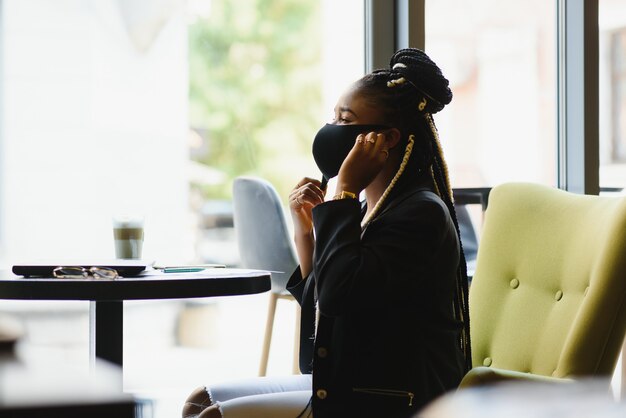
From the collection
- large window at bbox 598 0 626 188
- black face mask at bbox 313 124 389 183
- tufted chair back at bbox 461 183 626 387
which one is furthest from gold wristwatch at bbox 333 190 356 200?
large window at bbox 598 0 626 188

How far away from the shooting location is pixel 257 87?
320 centimetres

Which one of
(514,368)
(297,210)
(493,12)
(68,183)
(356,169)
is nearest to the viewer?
(356,169)

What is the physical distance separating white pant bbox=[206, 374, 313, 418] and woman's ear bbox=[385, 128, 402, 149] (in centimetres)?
51

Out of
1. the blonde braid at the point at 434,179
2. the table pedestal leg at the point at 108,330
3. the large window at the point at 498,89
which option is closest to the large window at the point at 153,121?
the large window at the point at 498,89

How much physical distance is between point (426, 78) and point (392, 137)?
5.5 inches

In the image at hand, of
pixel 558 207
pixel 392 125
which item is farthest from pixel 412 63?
pixel 558 207

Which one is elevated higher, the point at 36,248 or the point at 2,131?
the point at 2,131

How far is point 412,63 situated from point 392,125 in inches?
5.3

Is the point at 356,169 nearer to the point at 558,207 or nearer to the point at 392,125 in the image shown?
the point at 392,125

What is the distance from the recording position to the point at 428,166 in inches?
64.2

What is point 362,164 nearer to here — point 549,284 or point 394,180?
point 394,180

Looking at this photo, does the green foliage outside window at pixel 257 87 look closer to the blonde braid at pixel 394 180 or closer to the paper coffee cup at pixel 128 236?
the paper coffee cup at pixel 128 236

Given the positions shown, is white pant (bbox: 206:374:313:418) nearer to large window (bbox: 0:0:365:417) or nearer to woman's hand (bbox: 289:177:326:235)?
woman's hand (bbox: 289:177:326:235)

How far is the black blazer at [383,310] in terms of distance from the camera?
144 centimetres
